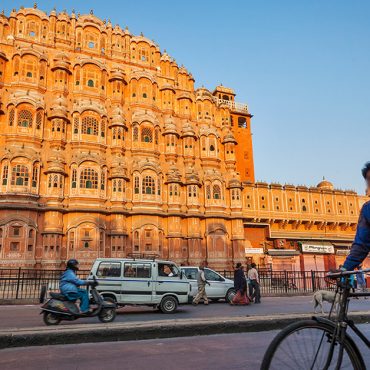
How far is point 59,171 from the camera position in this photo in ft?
88.1

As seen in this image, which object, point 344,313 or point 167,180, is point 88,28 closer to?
point 167,180

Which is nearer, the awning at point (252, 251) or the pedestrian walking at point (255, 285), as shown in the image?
the pedestrian walking at point (255, 285)

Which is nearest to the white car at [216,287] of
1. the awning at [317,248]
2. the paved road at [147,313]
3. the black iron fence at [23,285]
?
the paved road at [147,313]

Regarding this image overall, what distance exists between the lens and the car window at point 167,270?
12.5 m

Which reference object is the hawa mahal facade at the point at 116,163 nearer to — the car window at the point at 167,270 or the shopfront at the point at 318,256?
the shopfront at the point at 318,256

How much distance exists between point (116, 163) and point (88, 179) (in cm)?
270

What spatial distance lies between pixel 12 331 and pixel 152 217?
2288cm

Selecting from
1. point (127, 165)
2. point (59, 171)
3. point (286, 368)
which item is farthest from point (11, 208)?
point (286, 368)

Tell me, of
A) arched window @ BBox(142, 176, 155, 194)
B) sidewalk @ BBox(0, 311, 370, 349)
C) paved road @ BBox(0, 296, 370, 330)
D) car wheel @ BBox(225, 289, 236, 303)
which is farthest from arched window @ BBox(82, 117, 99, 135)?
sidewalk @ BBox(0, 311, 370, 349)

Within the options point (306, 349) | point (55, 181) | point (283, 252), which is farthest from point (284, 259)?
point (306, 349)

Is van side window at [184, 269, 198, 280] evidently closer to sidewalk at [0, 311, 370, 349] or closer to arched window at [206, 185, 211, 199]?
sidewalk at [0, 311, 370, 349]

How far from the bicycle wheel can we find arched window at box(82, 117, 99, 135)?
93.5 ft

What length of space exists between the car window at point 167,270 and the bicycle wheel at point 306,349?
994 cm

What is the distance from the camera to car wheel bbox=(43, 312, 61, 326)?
8470mm
